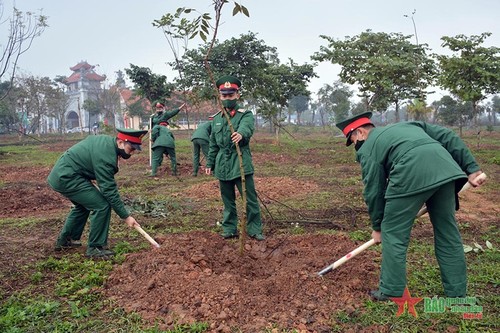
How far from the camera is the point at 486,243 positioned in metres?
4.48

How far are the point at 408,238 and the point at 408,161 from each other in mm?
616

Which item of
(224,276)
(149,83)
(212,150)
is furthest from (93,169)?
(149,83)

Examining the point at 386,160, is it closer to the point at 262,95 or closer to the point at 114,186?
the point at 114,186

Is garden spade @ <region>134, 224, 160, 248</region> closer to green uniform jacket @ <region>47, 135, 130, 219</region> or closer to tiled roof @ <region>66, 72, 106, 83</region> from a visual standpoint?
green uniform jacket @ <region>47, 135, 130, 219</region>

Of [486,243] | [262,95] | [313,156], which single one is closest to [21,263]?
[486,243]

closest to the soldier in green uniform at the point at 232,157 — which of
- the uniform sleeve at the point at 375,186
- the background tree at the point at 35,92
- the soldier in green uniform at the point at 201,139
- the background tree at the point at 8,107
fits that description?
the uniform sleeve at the point at 375,186

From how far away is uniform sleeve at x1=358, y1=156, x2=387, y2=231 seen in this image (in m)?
3.11

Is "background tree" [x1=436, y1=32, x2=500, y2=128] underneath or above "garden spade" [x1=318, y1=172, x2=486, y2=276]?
above

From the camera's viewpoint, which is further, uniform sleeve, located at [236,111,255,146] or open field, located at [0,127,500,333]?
uniform sleeve, located at [236,111,255,146]

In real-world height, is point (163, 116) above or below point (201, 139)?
above

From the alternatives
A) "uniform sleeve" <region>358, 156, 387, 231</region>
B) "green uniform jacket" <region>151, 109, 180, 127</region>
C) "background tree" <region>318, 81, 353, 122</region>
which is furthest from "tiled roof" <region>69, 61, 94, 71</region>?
"uniform sleeve" <region>358, 156, 387, 231</region>

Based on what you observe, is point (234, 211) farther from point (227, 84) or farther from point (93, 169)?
point (93, 169)

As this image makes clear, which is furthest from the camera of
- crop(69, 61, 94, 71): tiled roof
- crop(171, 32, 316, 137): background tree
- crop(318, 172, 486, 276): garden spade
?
crop(69, 61, 94, 71): tiled roof

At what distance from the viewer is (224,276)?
351 cm
